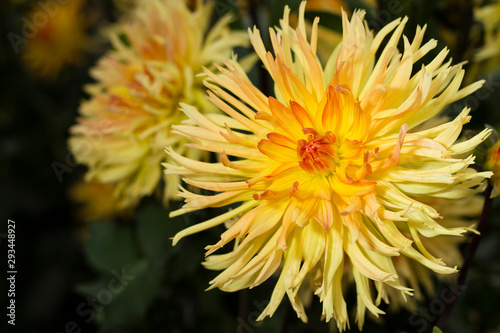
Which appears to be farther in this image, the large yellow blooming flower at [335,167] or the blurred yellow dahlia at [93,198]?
the blurred yellow dahlia at [93,198]

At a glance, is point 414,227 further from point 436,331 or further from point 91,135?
point 91,135

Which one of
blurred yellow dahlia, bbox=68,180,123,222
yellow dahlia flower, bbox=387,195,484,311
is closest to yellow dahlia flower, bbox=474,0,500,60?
yellow dahlia flower, bbox=387,195,484,311

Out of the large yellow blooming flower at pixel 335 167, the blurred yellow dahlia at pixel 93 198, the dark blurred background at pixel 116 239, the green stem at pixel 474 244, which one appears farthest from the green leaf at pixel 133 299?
the blurred yellow dahlia at pixel 93 198

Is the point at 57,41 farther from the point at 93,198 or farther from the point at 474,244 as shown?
the point at 474,244

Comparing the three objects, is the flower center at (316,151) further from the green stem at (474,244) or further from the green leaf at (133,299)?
the green leaf at (133,299)

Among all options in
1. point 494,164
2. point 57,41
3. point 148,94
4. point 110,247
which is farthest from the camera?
point 57,41

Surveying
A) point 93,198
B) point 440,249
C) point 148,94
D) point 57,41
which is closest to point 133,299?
point 148,94

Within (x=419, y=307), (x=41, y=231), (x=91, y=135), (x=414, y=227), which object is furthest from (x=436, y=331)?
(x=41, y=231)
